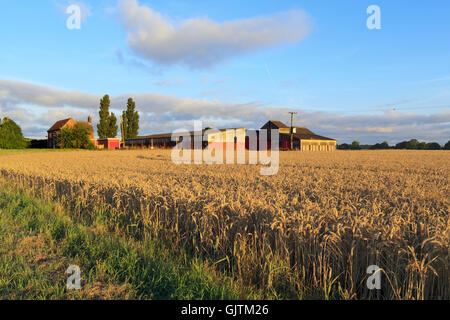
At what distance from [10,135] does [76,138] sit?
83.4 feet

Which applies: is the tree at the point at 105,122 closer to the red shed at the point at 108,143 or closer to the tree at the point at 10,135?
the red shed at the point at 108,143

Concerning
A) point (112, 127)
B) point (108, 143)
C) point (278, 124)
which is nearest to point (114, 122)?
point (112, 127)

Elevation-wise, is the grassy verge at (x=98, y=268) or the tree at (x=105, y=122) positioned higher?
the tree at (x=105, y=122)

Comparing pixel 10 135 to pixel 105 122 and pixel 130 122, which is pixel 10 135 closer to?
pixel 105 122

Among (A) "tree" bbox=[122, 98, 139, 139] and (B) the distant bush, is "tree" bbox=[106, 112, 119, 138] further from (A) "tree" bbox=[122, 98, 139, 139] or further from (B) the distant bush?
(B) the distant bush

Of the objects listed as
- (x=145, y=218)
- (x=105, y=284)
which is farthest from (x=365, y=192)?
(x=105, y=284)

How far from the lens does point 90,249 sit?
488 centimetres

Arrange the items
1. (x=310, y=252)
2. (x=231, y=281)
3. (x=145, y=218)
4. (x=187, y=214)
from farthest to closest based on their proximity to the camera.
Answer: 1. (x=145, y=218)
2. (x=187, y=214)
3. (x=310, y=252)
4. (x=231, y=281)

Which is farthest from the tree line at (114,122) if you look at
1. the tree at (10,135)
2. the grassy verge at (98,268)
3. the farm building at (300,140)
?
the grassy verge at (98,268)

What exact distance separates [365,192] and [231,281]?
6469 millimetres

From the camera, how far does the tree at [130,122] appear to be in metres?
83.6

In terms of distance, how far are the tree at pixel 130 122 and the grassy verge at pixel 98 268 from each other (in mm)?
82362

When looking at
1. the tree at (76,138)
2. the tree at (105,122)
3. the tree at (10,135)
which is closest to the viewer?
the tree at (76,138)
